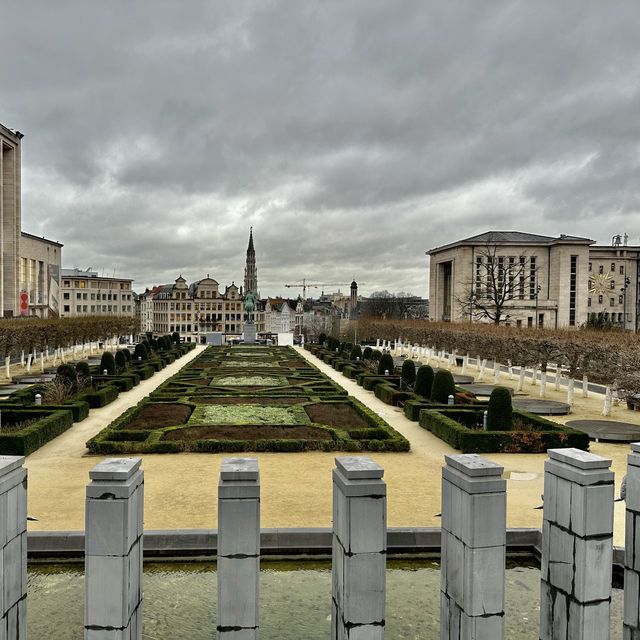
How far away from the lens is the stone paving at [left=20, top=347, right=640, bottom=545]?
10.1 m

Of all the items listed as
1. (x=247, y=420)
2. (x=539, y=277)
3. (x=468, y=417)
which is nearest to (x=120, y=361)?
(x=247, y=420)

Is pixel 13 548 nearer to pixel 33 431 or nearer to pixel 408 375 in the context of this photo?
pixel 33 431

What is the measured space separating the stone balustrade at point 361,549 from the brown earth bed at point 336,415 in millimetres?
12993

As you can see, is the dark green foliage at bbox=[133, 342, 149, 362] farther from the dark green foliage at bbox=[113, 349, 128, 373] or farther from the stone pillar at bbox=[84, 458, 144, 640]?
the stone pillar at bbox=[84, 458, 144, 640]

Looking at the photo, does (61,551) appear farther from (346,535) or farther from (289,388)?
(289,388)

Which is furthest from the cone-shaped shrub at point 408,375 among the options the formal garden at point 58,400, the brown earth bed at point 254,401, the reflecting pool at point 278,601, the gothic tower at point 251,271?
the gothic tower at point 251,271

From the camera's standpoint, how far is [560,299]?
88.1 m

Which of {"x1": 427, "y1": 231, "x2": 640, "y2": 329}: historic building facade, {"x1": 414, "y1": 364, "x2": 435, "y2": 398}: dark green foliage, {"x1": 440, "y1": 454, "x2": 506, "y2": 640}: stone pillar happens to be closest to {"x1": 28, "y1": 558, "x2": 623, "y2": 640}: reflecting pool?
{"x1": 440, "y1": 454, "x2": 506, "y2": 640}: stone pillar

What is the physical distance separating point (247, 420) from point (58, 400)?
780cm

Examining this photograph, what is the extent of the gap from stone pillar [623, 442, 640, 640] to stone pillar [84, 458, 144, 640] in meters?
Result: 4.91

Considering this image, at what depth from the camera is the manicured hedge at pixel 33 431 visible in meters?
14.5

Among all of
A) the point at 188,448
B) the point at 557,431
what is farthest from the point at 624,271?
Answer: the point at 188,448

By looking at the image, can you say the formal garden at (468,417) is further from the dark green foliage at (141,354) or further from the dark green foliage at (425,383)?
the dark green foliage at (141,354)

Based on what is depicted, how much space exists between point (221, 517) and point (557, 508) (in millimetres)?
3287
